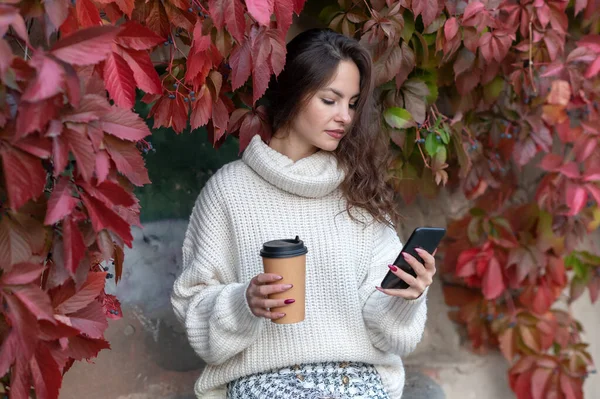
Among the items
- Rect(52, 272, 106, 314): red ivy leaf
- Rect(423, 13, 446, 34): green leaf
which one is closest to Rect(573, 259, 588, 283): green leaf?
Rect(423, 13, 446, 34): green leaf

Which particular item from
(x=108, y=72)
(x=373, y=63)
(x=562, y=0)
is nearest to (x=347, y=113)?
(x=373, y=63)

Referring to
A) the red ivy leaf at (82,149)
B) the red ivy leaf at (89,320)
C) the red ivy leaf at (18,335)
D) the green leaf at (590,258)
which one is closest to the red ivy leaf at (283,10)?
the red ivy leaf at (82,149)

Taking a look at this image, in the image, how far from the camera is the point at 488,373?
258 centimetres

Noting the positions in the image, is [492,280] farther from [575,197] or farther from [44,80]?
[44,80]

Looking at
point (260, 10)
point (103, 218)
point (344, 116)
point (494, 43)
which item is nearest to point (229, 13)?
point (260, 10)

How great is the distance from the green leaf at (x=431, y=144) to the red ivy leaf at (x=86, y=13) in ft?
3.40

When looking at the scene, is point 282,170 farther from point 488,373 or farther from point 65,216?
point 488,373

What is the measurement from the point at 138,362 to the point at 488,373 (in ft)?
3.91

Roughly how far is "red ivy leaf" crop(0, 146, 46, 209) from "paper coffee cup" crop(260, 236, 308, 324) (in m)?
0.48

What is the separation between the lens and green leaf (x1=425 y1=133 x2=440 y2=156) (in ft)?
6.82

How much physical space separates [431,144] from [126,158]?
1.04m

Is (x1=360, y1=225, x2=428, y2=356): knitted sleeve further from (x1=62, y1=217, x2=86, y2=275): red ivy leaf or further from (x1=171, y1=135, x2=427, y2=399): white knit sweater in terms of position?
(x1=62, y1=217, x2=86, y2=275): red ivy leaf

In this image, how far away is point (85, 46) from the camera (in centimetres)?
109

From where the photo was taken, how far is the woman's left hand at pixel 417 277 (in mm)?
1571
